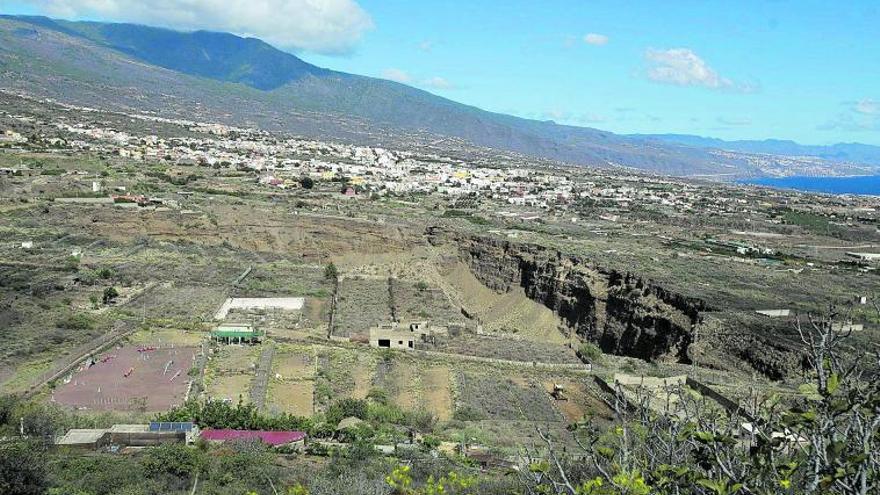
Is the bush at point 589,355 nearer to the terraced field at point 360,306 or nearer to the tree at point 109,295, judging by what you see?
the terraced field at point 360,306

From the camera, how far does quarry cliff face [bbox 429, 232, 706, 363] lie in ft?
111

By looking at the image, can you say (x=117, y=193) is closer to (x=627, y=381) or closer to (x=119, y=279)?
(x=119, y=279)

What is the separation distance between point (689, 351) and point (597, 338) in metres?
7.26

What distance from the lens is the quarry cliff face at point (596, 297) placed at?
3369cm

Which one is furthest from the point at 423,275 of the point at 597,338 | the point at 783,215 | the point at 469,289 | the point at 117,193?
the point at 783,215

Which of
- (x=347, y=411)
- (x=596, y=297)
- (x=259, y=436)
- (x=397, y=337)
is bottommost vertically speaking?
(x=397, y=337)

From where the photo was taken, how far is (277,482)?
48.6 ft

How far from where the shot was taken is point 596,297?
39.2 m

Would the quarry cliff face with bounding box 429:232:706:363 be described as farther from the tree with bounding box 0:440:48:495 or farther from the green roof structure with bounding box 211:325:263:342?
the tree with bounding box 0:440:48:495

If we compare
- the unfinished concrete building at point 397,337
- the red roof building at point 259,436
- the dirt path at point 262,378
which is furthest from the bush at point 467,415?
the unfinished concrete building at point 397,337

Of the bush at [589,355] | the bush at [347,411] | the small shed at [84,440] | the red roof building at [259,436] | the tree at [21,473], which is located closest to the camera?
the tree at [21,473]

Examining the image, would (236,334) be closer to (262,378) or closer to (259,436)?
(262,378)

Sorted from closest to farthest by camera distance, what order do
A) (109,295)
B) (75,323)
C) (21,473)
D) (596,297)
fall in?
(21,473) < (75,323) < (109,295) < (596,297)

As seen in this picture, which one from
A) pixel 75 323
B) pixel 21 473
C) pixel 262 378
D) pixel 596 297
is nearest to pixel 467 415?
pixel 262 378
